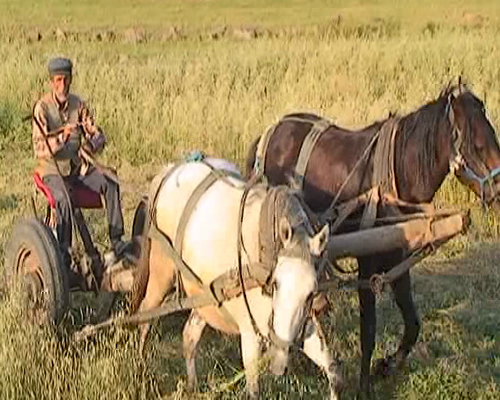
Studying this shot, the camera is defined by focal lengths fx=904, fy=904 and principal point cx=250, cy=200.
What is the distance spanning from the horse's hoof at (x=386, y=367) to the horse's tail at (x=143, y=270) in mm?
1698

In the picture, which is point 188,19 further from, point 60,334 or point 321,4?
point 60,334

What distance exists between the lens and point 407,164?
5.76 metres

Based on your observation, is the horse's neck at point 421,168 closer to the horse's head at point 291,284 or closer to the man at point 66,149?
the horse's head at point 291,284

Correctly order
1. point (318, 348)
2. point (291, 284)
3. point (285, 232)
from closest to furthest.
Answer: point (291, 284) → point (285, 232) → point (318, 348)

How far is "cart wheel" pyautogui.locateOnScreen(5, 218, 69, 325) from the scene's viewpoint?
567 centimetres

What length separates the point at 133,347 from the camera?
5.32 m

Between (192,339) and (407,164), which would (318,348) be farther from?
(407,164)

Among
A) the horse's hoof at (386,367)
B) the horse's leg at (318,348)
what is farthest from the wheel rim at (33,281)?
the horse's hoof at (386,367)

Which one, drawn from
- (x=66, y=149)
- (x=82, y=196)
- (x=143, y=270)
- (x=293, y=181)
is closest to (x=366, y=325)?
(x=293, y=181)

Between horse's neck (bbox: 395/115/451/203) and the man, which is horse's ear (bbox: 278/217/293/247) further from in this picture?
the man

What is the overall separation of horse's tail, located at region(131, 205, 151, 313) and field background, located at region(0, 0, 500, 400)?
27cm

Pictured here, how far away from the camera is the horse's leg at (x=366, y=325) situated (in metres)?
5.91

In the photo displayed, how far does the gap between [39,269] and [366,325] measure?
2187mm

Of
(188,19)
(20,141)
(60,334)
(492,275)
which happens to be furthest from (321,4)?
(60,334)
